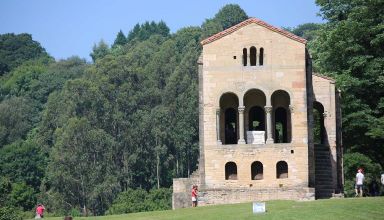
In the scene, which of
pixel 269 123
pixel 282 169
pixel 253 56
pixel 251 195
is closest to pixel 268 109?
pixel 269 123

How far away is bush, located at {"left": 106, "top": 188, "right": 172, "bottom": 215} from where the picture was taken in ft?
399

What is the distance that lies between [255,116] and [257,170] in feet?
21.6

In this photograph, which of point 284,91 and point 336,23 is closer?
point 284,91

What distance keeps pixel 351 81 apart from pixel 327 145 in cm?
677

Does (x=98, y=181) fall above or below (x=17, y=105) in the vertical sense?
below

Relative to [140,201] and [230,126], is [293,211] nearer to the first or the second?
[230,126]

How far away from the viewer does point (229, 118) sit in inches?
3004

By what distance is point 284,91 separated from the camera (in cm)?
7088

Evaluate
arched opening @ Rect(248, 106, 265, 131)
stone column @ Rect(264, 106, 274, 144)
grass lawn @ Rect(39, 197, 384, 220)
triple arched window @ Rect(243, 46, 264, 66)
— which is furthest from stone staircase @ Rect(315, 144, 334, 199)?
triple arched window @ Rect(243, 46, 264, 66)

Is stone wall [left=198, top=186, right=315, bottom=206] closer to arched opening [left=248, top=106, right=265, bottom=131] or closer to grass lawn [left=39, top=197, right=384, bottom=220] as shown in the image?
grass lawn [left=39, top=197, right=384, bottom=220]

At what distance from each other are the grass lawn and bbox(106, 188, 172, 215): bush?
188 feet

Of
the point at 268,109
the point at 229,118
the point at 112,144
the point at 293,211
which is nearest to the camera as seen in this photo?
the point at 293,211

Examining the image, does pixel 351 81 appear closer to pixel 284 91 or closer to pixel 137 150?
pixel 284 91

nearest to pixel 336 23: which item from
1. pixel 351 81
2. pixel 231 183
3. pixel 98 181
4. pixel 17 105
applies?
pixel 351 81
